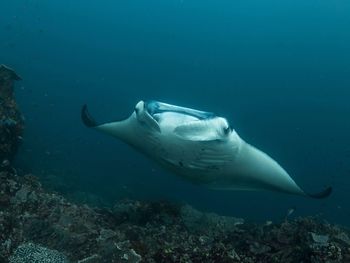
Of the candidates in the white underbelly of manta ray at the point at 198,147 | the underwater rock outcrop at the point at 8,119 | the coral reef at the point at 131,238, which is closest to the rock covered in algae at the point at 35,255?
the coral reef at the point at 131,238

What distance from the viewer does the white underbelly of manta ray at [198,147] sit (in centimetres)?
439

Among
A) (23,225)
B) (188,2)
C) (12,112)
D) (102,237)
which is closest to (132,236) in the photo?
(102,237)

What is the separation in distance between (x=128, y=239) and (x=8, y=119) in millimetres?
4978

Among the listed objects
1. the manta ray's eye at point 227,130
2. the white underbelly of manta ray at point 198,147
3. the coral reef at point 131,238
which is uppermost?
the manta ray's eye at point 227,130

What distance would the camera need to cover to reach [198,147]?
4.52 meters

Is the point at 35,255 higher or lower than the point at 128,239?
lower

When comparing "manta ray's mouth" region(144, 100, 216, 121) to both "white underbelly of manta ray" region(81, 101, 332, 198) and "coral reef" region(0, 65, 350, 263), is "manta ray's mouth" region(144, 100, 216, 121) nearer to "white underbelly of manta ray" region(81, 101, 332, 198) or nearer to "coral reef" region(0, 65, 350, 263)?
"white underbelly of manta ray" region(81, 101, 332, 198)

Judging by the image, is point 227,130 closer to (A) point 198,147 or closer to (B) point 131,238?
(A) point 198,147

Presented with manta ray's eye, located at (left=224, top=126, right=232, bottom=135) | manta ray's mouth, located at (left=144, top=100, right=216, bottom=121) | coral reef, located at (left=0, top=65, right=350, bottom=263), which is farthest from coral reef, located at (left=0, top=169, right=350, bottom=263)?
manta ray's mouth, located at (left=144, top=100, right=216, bottom=121)

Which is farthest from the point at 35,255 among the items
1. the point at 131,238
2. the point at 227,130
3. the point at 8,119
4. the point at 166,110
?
the point at 8,119

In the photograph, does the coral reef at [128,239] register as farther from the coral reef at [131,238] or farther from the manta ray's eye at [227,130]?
the manta ray's eye at [227,130]

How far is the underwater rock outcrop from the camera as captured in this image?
26.3 feet

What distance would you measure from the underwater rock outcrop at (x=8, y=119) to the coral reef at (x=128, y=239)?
258cm

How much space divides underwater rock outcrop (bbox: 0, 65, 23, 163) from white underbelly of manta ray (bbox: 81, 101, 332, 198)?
2642mm
